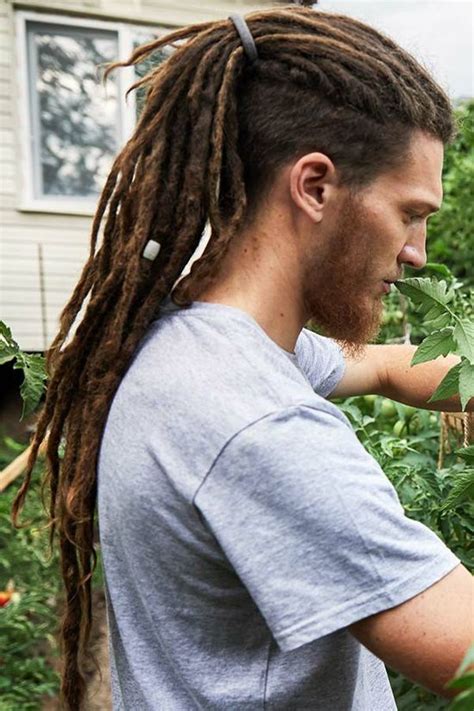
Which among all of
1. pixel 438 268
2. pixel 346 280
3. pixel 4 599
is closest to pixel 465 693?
pixel 346 280

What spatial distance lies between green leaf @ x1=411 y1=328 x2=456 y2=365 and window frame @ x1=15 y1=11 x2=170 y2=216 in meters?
5.88

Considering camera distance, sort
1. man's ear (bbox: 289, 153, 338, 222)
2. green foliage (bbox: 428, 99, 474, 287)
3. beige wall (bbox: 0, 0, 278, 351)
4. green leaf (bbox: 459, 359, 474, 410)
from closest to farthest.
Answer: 1. man's ear (bbox: 289, 153, 338, 222)
2. green leaf (bbox: 459, 359, 474, 410)
3. green foliage (bbox: 428, 99, 474, 287)
4. beige wall (bbox: 0, 0, 278, 351)

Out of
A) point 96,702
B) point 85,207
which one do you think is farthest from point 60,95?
point 96,702

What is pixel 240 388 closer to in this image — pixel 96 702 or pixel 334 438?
pixel 334 438

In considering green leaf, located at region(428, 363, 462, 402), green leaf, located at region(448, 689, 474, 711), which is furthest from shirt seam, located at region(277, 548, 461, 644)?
green leaf, located at region(428, 363, 462, 402)

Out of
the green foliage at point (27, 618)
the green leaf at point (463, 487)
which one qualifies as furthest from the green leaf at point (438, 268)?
the green foliage at point (27, 618)

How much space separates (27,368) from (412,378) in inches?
28.1

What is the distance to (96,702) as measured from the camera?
422 centimetres

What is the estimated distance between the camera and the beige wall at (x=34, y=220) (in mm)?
6957

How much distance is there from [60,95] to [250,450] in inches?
266

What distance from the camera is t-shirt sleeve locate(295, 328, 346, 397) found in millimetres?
1589

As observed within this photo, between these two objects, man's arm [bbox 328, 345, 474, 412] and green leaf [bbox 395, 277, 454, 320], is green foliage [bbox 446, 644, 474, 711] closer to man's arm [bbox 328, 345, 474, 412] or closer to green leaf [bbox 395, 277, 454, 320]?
green leaf [bbox 395, 277, 454, 320]

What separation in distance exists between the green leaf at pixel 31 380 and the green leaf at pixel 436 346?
2.09 ft

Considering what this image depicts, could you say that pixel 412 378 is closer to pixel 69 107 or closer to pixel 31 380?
pixel 31 380
